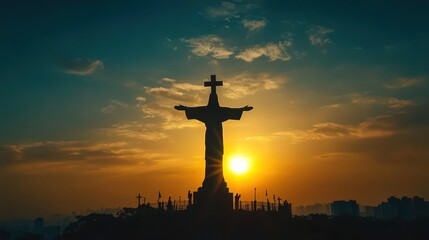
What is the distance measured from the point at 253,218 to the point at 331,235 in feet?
19.0

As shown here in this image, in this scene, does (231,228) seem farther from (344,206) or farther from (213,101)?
(344,206)

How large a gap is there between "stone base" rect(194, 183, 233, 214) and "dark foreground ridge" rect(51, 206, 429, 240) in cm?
52

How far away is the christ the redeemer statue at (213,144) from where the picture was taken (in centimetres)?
2853

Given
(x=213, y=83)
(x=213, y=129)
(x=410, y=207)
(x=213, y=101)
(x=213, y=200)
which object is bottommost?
(x=410, y=207)

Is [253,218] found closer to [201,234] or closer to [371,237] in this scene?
[201,234]

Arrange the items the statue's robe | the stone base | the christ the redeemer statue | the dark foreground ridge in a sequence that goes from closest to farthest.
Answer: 1. the dark foreground ridge
2. the stone base
3. the christ the redeemer statue
4. the statue's robe

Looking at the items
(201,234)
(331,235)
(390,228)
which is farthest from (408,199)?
(201,234)

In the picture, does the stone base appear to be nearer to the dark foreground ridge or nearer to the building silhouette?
the dark foreground ridge

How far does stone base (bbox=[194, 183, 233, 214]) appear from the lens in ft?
92.4

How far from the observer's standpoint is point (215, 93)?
31.0 m

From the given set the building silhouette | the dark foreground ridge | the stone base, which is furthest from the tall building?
the stone base

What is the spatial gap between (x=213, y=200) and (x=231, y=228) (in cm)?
256

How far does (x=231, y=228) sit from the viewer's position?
26531 millimetres

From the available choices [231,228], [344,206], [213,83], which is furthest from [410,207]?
[231,228]
